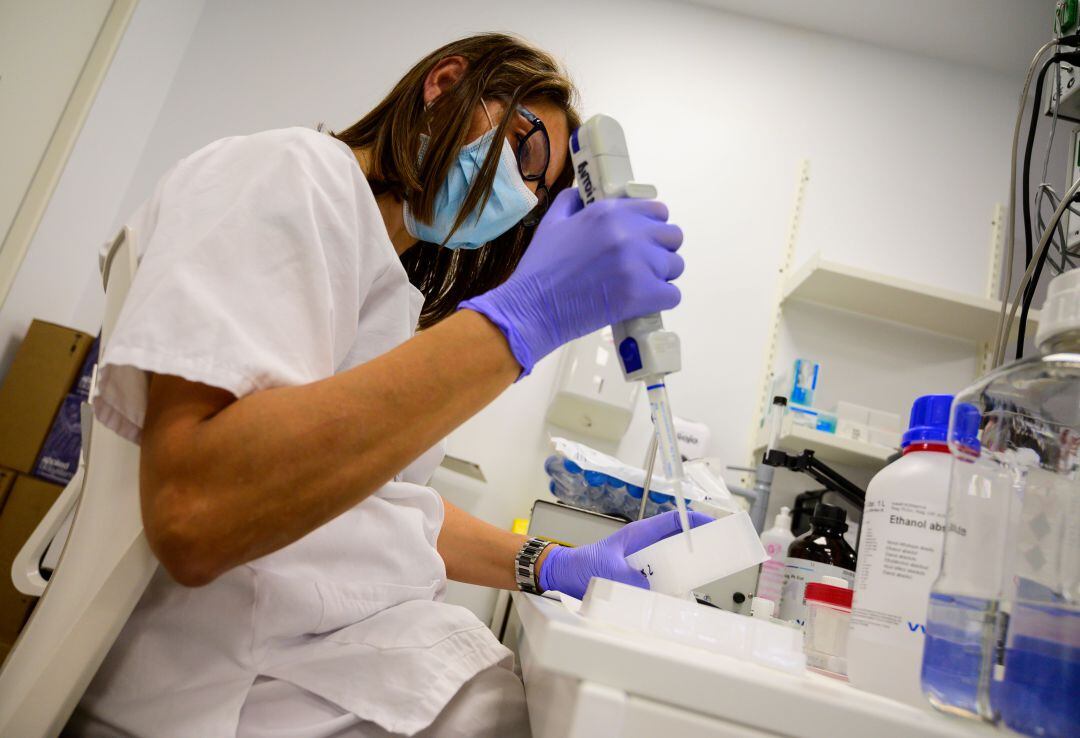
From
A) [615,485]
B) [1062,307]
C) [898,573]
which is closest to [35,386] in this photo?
[615,485]

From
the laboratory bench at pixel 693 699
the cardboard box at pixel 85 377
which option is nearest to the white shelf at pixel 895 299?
the laboratory bench at pixel 693 699

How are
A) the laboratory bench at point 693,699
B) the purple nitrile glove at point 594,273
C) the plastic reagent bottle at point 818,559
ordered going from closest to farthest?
the laboratory bench at point 693,699 < the purple nitrile glove at point 594,273 < the plastic reagent bottle at point 818,559

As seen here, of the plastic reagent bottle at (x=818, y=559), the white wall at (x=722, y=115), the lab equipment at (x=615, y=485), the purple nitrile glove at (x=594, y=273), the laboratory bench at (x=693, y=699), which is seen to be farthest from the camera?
the white wall at (x=722, y=115)

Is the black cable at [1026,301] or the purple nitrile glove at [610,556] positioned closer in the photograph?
the black cable at [1026,301]

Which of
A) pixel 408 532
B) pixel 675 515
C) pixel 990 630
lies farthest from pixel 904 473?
pixel 408 532

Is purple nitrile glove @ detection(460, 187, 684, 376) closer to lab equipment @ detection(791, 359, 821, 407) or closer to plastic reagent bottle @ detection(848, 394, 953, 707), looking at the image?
plastic reagent bottle @ detection(848, 394, 953, 707)

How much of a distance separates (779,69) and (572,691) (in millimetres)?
2711

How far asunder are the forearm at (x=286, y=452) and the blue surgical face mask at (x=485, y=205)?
48cm

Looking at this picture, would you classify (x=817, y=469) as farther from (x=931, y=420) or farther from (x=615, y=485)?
(x=931, y=420)

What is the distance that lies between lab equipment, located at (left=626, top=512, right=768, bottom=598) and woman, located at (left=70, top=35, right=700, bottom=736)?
22 cm

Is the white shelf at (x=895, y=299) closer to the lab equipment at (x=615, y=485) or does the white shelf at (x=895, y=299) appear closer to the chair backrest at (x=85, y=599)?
the lab equipment at (x=615, y=485)

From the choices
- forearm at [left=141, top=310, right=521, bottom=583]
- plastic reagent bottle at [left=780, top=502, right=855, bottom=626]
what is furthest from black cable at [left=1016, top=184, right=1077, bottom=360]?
forearm at [left=141, top=310, right=521, bottom=583]

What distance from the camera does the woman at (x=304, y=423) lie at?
59 centimetres

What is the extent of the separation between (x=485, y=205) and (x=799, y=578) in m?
0.87
